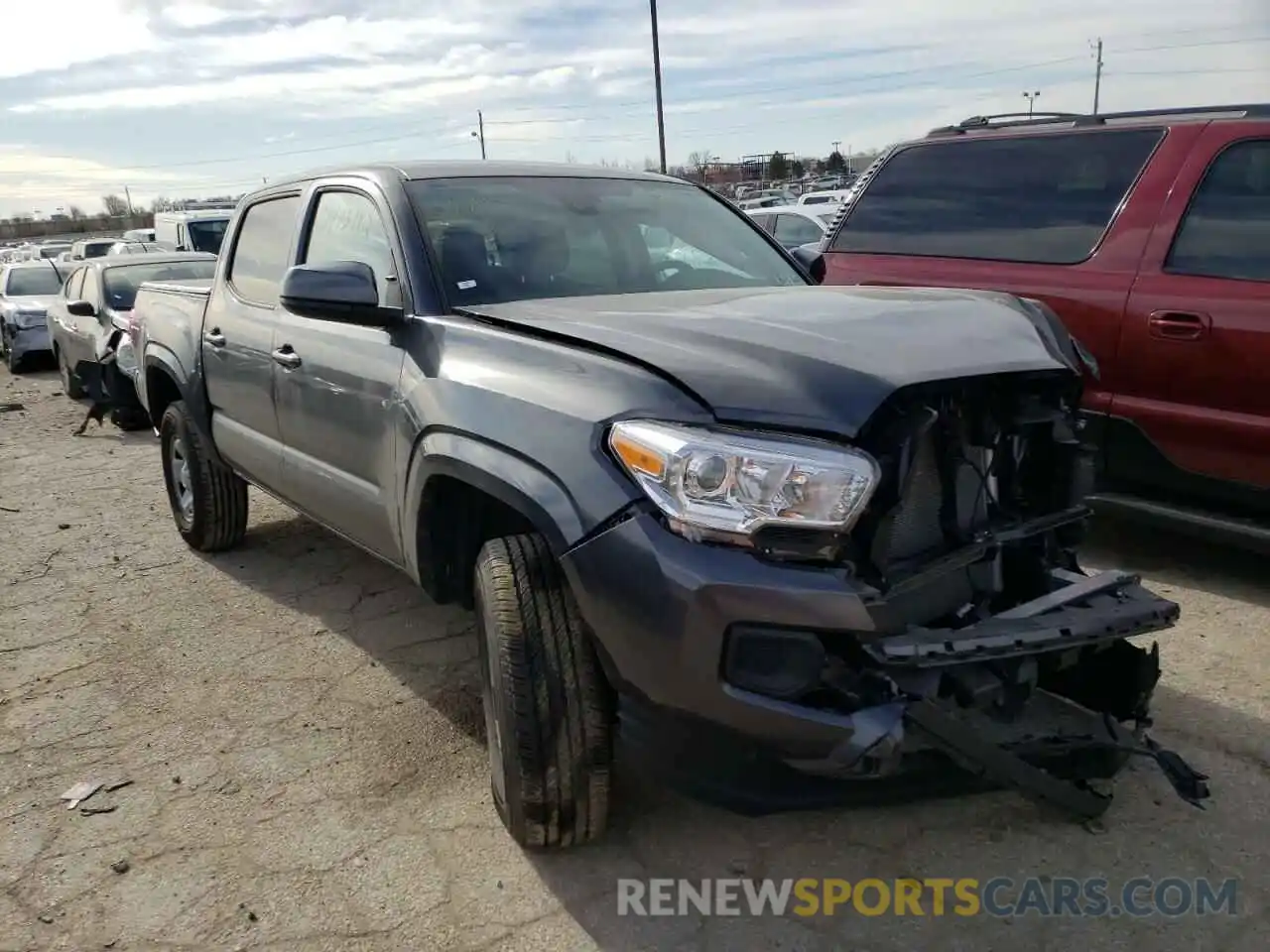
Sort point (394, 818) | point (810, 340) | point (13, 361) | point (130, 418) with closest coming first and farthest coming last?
point (810, 340), point (394, 818), point (130, 418), point (13, 361)

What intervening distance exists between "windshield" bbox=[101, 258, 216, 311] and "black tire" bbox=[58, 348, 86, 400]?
4.89 ft

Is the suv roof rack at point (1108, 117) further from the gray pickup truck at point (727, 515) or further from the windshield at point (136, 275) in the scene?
the windshield at point (136, 275)

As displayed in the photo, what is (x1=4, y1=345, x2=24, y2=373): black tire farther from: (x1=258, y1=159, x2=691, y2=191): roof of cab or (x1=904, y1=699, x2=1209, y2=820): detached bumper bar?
(x1=904, y1=699, x2=1209, y2=820): detached bumper bar

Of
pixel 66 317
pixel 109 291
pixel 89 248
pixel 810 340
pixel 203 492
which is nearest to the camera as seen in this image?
pixel 810 340

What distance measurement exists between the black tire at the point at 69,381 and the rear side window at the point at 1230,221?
1060 cm

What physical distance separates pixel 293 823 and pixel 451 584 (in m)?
0.78

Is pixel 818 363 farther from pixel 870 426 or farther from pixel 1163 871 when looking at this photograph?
pixel 1163 871

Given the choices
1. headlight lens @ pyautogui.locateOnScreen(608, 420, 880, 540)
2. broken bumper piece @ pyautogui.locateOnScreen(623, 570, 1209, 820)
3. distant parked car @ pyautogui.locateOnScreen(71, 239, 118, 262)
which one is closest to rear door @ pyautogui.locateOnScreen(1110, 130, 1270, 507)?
broken bumper piece @ pyautogui.locateOnScreen(623, 570, 1209, 820)

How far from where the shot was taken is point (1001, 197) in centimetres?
482

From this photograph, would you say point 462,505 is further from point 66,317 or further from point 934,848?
point 66,317

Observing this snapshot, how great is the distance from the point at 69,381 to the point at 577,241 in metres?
10.1

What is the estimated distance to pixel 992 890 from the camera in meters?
2.49

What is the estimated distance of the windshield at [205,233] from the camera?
50.5 feet

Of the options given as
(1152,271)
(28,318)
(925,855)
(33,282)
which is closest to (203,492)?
(925,855)
